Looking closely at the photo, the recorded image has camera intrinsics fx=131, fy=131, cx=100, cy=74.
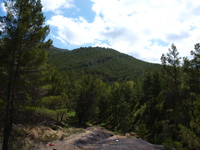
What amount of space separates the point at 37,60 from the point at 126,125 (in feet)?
68.8

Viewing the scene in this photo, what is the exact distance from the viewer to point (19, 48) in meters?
8.10

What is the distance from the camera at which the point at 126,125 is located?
81.1 ft

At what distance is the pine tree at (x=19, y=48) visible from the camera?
7621mm

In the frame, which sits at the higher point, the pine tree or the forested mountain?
the forested mountain

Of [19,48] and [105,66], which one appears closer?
[19,48]

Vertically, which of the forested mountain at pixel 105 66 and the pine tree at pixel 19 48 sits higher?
the forested mountain at pixel 105 66

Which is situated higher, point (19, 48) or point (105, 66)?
point (105, 66)

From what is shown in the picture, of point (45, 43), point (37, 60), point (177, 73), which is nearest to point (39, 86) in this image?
point (37, 60)

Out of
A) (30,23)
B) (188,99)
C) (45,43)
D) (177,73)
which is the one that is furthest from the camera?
(188,99)

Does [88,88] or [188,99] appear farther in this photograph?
[88,88]

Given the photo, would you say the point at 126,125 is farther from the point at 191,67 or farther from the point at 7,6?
the point at 7,6

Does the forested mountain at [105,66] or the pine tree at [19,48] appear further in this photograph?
the forested mountain at [105,66]

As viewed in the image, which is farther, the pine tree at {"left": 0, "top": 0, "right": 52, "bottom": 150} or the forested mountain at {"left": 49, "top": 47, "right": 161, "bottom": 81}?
the forested mountain at {"left": 49, "top": 47, "right": 161, "bottom": 81}

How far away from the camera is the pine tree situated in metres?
7.62
